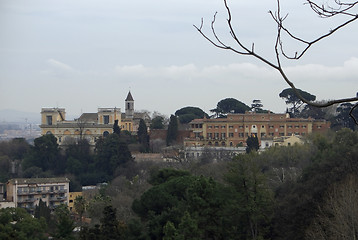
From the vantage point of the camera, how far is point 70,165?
53.9m

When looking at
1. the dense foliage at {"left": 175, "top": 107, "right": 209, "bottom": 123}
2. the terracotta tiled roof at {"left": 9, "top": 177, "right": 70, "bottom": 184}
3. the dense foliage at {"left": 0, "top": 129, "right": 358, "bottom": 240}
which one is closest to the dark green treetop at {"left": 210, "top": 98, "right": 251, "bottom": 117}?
the dense foliage at {"left": 175, "top": 107, "right": 209, "bottom": 123}

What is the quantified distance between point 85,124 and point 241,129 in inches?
603

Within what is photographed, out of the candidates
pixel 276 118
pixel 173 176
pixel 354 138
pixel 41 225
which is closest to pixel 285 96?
pixel 276 118

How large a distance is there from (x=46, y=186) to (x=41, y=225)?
67.9ft

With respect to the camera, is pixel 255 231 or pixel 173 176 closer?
pixel 255 231

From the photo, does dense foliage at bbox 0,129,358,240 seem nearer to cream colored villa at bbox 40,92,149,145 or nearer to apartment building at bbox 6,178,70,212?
apartment building at bbox 6,178,70,212

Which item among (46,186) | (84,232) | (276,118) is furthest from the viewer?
(276,118)

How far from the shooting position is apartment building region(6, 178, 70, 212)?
1721 inches

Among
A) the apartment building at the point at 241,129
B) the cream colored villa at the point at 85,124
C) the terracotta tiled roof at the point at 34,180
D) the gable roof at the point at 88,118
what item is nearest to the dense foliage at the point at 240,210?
the terracotta tiled roof at the point at 34,180

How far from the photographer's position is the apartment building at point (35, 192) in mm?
43719

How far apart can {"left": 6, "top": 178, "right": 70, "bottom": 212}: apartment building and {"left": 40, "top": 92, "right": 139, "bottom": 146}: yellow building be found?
60.0ft

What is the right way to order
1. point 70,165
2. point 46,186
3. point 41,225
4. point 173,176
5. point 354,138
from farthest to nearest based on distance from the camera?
1. point 70,165
2. point 46,186
3. point 354,138
4. point 173,176
5. point 41,225

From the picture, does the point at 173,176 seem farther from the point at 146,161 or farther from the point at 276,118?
the point at 276,118

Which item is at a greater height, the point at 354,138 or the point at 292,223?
the point at 354,138
